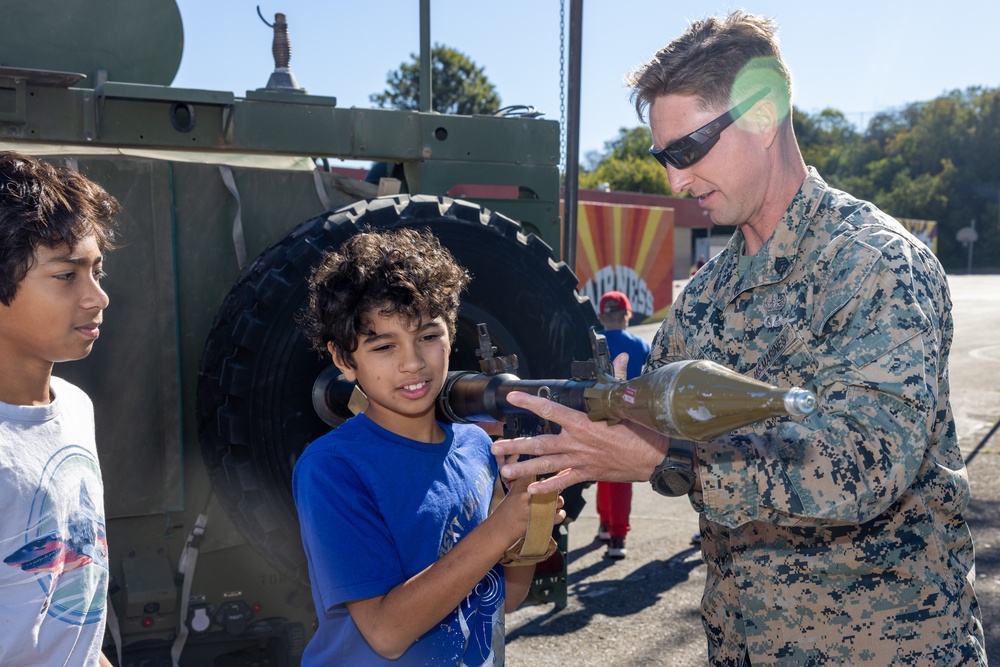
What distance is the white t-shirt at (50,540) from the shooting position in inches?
69.4

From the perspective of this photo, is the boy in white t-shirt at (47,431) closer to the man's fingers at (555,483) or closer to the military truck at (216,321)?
the military truck at (216,321)

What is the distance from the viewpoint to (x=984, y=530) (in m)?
5.96

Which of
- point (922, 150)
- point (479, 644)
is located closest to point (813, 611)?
point (479, 644)

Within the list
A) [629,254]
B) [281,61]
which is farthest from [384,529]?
[629,254]

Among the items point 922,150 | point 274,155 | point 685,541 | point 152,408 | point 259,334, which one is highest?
point 922,150

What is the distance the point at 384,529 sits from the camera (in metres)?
1.84

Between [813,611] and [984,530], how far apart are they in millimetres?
4644

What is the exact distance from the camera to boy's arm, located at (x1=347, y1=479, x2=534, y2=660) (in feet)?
5.77

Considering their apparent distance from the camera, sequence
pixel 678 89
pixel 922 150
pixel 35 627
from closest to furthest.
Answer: pixel 35 627 < pixel 678 89 < pixel 922 150

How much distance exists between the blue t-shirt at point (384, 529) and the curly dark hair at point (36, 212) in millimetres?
697

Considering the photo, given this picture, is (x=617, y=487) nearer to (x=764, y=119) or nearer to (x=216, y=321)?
(x=216, y=321)

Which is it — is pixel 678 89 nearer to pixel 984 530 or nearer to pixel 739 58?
pixel 739 58

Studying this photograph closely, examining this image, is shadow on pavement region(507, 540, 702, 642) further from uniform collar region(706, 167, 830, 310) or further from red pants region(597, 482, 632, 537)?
uniform collar region(706, 167, 830, 310)

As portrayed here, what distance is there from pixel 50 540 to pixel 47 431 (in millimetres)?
226
